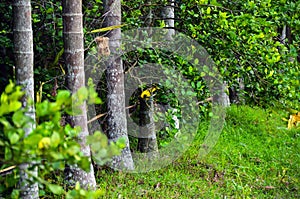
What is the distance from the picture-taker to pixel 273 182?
5648mm

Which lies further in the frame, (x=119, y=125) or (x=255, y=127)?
(x=255, y=127)

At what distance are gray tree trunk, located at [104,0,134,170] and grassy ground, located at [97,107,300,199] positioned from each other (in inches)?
7.7

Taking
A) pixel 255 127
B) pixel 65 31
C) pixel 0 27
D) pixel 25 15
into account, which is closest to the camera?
pixel 25 15

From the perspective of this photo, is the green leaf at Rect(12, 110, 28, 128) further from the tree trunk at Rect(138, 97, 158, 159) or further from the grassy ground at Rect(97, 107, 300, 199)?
the tree trunk at Rect(138, 97, 158, 159)

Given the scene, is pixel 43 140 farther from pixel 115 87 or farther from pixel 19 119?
pixel 115 87

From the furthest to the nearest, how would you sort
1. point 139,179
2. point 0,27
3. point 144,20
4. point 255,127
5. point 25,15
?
point 255,127, point 144,20, point 139,179, point 0,27, point 25,15

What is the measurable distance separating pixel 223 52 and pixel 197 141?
6.73 ft

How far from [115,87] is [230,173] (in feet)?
6.25

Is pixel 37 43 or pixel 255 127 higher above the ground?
pixel 37 43

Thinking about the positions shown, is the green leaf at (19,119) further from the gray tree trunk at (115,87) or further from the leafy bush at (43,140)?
the gray tree trunk at (115,87)

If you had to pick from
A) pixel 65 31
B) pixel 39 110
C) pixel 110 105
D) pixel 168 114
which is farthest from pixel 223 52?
pixel 39 110

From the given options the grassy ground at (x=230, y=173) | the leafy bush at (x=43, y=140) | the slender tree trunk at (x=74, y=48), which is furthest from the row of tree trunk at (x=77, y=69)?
the leafy bush at (x=43, y=140)

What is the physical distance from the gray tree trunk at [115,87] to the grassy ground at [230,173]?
0.65 feet

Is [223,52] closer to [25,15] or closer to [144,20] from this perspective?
[144,20]
